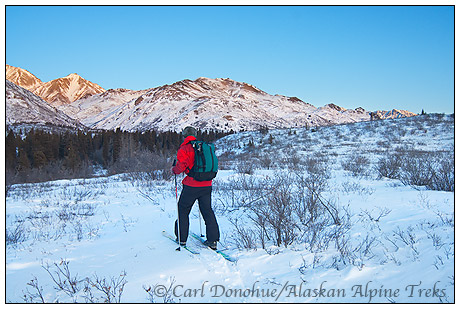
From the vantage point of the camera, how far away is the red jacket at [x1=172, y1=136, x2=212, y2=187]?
3.71 m

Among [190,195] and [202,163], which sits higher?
[202,163]

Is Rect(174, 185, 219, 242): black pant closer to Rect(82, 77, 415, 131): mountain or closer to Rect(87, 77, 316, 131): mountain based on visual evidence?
Rect(82, 77, 415, 131): mountain

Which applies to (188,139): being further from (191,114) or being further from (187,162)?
(191,114)

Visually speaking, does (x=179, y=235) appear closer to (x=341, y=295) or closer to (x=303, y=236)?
(x=303, y=236)

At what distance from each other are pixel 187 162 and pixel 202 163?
0.75 ft

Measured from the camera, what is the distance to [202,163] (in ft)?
12.3

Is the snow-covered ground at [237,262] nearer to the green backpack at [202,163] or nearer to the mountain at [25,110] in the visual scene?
the green backpack at [202,163]

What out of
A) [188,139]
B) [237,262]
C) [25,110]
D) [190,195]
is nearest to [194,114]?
[25,110]

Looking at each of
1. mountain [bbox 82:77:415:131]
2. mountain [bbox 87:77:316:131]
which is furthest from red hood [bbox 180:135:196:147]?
mountain [bbox 87:77:316:131]

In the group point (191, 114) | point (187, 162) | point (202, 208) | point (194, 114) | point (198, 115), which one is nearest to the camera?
point (187, 162)

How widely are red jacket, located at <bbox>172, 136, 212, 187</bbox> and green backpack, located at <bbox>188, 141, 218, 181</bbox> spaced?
61 millimetres

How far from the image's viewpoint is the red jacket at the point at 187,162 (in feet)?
12.2

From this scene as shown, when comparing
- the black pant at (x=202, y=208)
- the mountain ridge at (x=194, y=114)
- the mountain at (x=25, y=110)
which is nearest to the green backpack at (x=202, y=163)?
the black pant at (x=202, y=208)
